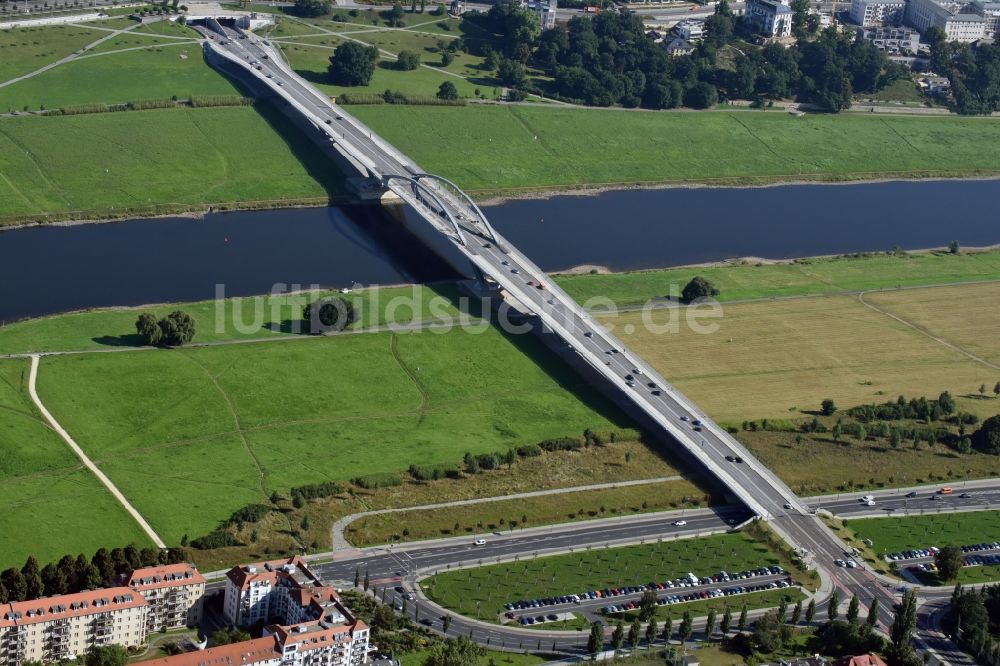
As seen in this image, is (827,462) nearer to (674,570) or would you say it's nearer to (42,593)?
(674,570)

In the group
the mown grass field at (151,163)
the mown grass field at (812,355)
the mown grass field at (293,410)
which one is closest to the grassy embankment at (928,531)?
the mown grass field at (812,355)

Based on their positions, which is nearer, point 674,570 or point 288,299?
point 674,570

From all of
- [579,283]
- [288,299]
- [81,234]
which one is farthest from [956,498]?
[81,234]

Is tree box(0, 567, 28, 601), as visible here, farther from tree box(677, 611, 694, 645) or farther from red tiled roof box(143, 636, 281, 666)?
tree box(677, 611, 694, 645)

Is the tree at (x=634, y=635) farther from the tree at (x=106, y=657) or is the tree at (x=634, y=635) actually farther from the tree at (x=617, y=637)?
the tree at (x=106, y=657)

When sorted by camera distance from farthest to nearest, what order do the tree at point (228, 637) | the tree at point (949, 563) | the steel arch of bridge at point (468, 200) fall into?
the steel arch of bridge at point (468, 200) → the tree at point (949, 563) → the tree at point (228, 637)

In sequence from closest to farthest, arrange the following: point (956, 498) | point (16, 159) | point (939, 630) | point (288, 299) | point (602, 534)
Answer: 1. point (939, 630)
2. point (602, 534)
3. point (956, 498)
4. point (288, 299)
5. point (16, 159)
